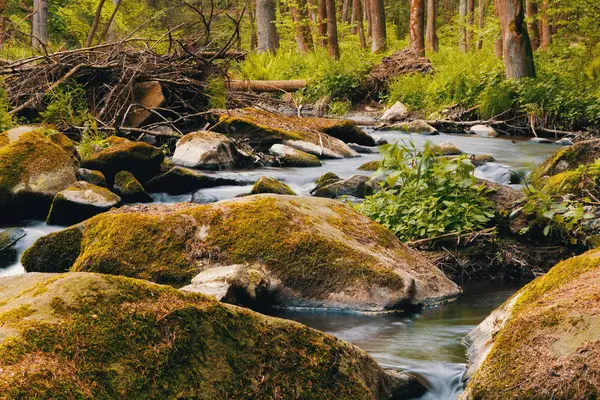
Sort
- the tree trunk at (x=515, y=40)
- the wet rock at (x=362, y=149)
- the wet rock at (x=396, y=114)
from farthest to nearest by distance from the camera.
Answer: the wet rock at (x=396, y=114), the tree trunk at (x=515, y=40), the wet rock at (x=362, y=149)

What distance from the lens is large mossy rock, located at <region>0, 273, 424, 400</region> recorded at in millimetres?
2139

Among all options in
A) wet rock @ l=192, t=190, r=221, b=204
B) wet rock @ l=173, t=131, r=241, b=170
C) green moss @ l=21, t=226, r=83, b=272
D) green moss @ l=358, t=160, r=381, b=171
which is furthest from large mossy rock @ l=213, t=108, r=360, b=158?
green moss @ l=21, t=226, r=83, b=272

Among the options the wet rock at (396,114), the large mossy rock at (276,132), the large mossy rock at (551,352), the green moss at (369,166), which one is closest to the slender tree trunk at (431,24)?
the wet rock at (396,114)

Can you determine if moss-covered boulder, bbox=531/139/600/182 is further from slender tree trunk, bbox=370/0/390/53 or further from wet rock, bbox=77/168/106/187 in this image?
slender tree trunk, bbox=370/0/390/53

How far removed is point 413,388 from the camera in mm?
3504

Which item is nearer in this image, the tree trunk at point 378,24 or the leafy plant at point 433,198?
the leafy plant at point 433,198

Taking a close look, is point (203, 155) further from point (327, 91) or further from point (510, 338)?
point (327, 91)

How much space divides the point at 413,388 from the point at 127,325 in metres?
1.74

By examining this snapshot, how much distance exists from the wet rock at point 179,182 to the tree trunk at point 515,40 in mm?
9579

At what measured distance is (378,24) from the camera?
2356 cm

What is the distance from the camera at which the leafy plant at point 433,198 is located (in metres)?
6.20

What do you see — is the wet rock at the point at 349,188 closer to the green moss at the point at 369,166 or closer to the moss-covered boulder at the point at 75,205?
the green moss at the point at 369,166

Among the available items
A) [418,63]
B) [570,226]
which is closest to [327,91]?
[418,63]

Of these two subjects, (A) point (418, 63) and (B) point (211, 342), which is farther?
(A) point (418, 63)
